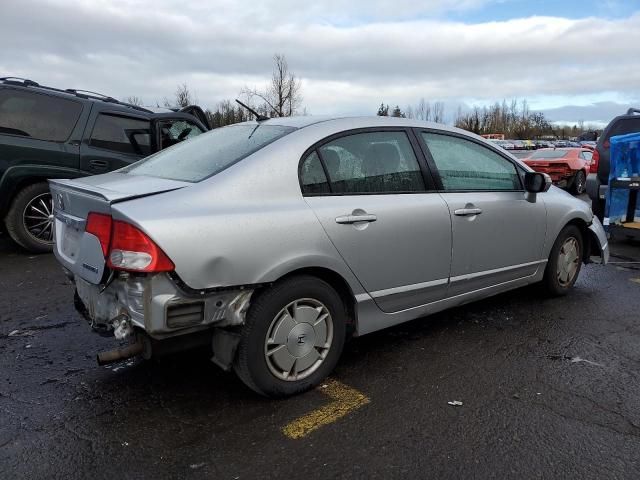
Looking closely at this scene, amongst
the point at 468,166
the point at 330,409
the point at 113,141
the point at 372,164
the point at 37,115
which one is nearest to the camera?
the point at 330,409

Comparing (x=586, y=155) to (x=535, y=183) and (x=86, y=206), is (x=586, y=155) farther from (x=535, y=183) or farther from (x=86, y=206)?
(x=86, y=206)

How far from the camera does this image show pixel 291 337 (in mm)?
2947

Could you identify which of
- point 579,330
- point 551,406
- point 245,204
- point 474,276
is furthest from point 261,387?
point 579,330

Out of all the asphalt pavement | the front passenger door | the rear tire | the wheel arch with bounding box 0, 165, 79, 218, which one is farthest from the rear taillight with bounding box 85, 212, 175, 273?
the rear tire

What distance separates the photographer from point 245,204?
9.11ft

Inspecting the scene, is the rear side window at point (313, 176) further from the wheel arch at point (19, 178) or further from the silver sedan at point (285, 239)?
the wheel arch at point (19, 178)

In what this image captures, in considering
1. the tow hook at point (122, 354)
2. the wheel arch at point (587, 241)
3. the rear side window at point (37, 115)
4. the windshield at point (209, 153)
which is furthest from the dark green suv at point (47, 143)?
the wheel arch at point (587, 241)

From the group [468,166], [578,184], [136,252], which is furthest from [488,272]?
[578,184]

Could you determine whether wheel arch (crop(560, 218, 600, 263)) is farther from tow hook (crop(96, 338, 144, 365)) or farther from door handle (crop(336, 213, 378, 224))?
tow hook (crop(96, 338, 144, 365))

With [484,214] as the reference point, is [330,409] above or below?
below

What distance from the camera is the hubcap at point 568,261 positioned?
481 centimetres

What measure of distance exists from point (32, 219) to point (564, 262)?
5.87 metres

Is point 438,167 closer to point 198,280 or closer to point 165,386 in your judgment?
point 198,280

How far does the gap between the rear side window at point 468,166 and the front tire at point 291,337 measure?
4.39 ft
